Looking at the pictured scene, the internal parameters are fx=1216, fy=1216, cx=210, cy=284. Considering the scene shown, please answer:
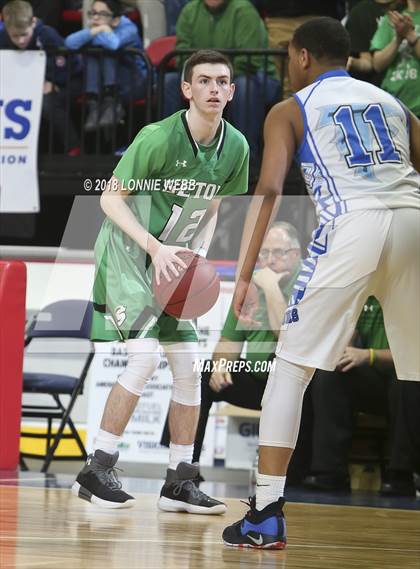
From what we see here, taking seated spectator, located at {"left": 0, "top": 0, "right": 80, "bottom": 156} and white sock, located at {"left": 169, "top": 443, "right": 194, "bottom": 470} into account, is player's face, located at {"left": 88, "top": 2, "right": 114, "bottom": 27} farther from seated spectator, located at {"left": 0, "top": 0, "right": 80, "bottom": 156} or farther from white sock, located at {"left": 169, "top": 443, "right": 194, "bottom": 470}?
white sock, located at {"left": 169, "top": 443, "right": 194, "bottom": 470}

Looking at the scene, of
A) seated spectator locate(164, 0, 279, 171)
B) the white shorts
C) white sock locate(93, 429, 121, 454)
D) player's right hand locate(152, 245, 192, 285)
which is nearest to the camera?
the white shorts

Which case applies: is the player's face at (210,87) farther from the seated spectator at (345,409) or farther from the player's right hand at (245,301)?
the seated spectator at (345,409)

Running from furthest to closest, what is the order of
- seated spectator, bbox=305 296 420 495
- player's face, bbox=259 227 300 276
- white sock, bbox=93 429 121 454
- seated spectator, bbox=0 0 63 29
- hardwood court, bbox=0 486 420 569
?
1. seated spectator, bbox=0 0 63 29
2. seated spectator, bbox=305 296 420 495
3. white sock, bbox=93 429 121 454
4. player's face, bbox=259 227 300 276
5. hardwood court, bbox=0 486 420 569

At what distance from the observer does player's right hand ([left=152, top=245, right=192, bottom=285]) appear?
4207mm

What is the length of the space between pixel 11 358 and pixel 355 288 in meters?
2.76

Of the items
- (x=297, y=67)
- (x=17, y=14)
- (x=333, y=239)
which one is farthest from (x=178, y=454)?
(x=17, y=14)

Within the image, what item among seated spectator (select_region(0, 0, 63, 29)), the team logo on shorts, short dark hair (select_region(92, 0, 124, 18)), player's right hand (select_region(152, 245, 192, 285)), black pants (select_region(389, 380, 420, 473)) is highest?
short dark hair (select_region(92, 0, 124, 18))

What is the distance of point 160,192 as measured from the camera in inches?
171

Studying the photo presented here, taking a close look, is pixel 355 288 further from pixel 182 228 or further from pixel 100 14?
pixel 100 14

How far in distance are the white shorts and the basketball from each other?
1.54 feet

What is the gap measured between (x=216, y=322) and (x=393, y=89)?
1297 millimetres

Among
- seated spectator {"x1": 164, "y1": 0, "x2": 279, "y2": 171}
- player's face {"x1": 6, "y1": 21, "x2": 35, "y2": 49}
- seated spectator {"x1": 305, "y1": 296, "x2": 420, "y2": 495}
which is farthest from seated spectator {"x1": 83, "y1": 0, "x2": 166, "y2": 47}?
seated spectator {"x1": 305, "y1": 296, "x2": 420, "y2": 495}

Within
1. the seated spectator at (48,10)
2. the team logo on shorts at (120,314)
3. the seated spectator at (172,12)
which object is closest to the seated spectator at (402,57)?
the seated spectator at (172,12)

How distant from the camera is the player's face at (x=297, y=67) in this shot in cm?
410
